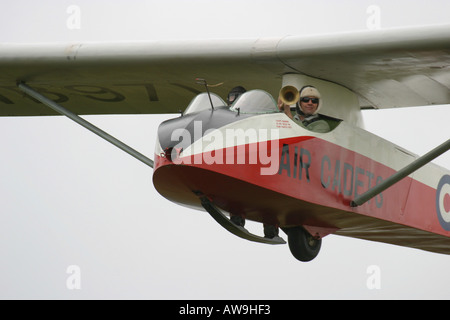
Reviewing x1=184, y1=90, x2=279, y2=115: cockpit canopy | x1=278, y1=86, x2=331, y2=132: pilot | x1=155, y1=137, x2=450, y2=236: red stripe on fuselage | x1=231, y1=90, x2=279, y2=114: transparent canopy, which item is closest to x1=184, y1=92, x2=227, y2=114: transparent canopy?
x1=184, y1=90, x2=279, y2=115: cockpit canopy

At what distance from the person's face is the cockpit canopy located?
2.75 feet

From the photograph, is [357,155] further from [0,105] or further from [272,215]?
[0,105]

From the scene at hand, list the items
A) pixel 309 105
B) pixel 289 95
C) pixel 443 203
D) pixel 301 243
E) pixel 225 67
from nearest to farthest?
pixel 289 95 < pixel 309 105 < pixel 301 243 < pixel 225 67 < pixel 443 203

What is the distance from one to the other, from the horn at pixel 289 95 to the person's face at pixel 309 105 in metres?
0.23

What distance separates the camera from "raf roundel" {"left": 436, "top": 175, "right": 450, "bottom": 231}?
16.0m

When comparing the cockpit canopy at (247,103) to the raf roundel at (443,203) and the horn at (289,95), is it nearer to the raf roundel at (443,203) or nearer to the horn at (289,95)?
the horn at (289,95)

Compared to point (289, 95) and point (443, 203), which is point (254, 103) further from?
point (443, 203)

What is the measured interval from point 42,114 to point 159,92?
253cm

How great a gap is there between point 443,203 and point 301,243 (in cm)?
243

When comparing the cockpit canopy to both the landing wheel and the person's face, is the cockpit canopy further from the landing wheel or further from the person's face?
the landing wheel

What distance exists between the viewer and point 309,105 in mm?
14125

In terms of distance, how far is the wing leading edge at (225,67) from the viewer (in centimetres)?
1397

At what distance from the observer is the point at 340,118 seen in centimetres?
1464

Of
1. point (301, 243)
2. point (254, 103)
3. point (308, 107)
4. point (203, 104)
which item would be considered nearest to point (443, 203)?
point (301, 243)
